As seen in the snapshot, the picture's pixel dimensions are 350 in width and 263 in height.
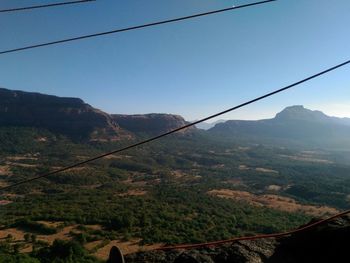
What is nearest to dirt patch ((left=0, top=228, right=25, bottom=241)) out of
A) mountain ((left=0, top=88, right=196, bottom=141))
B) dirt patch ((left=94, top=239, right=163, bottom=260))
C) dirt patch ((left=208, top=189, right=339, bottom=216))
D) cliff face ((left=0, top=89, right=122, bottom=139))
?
dirt patch ((left=94, top=239, right=163, bottom=260))

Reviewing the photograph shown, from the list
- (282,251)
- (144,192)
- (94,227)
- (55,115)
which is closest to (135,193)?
(144,192)

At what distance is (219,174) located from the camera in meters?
99.6

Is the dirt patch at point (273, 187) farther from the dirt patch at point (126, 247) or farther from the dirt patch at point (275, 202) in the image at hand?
the dirt patch at point (126, 247)

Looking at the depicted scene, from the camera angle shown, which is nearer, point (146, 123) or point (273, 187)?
point (273, 187)

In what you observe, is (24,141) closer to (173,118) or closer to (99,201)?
(99,201)

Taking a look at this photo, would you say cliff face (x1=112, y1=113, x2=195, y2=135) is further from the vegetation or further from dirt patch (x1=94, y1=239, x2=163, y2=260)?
dirt patch (x1=94, y1=239, x2=163, y2=260)

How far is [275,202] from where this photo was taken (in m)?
66.1

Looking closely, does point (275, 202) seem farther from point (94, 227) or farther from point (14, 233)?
point (14, 233)

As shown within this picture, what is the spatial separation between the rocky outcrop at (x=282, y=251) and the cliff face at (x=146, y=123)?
144 meters

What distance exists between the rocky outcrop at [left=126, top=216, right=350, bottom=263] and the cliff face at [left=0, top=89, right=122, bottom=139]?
119753mm

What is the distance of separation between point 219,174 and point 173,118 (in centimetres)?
8027

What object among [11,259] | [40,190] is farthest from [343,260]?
[40,190]

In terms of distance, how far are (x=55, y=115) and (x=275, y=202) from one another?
8897 centimetres

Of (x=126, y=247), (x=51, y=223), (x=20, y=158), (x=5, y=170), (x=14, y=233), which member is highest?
(x=20, y=158)
